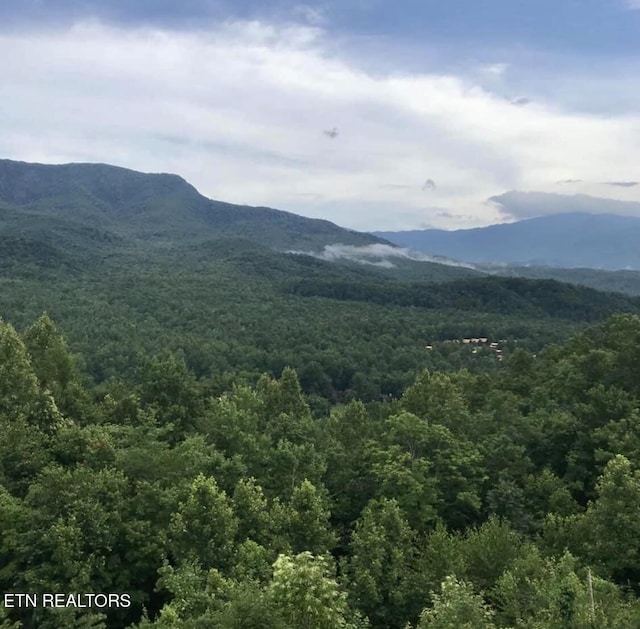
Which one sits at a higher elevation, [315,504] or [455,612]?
[455,612]

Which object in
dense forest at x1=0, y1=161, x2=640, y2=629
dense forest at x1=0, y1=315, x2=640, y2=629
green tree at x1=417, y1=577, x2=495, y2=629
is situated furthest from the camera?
dense forest at x1=0, y1=161, x2=640, y2=629

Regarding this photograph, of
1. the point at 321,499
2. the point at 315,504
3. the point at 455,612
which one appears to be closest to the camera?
the point at 455,612

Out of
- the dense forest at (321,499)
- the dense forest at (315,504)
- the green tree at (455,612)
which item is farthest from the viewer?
the dense forest at (321,499)

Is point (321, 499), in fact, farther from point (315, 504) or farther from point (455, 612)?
A: point (455, 612)

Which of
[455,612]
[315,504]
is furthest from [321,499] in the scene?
[455,612]

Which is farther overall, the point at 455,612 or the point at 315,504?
the point at 315,504

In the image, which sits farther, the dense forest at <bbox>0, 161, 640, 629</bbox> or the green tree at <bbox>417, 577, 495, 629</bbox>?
the dense forest at <bbox>0, 161, 640, 629</bbox>

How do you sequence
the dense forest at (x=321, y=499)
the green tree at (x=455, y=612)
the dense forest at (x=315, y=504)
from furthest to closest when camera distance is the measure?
1. the dense forest at (x=321, y=499)
2. the dense forest at (x=315, y=504)
3. the green tree at (x=455, y=612)

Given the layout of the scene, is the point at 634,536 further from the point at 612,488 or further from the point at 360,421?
the point at 360,421

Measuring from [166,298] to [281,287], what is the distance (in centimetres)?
4697

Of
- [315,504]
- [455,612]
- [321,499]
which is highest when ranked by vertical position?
[455,612]

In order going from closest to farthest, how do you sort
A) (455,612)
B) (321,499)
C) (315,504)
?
(455,612) < (315,504) < (321,499)

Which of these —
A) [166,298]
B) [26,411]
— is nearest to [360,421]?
[26,411]

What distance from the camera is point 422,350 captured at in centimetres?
11262
